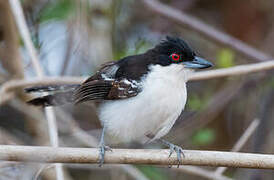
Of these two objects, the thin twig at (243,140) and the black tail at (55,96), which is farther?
the thin twig at (243,140)

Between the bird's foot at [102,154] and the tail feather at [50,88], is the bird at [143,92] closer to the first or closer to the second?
the tail feather at [50,88]

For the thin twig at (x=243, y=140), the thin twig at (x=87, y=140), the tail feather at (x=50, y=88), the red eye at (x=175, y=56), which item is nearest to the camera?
the red eye at (x=175, y=56)

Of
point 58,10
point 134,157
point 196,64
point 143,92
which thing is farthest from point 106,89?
point 58,10

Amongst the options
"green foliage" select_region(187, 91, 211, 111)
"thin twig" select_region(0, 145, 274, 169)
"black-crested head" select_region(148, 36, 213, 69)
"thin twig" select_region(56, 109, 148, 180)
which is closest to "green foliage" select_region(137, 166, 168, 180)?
"thin twig" select_region(56, 109, 148, 180)

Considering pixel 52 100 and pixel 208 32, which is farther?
pixel 208 32

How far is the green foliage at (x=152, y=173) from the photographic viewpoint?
4.59 m

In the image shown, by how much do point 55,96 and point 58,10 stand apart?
4.26 ft

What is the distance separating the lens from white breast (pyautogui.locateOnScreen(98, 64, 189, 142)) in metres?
3.19

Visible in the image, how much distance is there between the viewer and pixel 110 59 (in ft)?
15.8

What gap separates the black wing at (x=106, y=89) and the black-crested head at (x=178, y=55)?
27 centimetres

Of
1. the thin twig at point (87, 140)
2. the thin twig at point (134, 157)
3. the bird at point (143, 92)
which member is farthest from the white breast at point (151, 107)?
the thin twig at point (87, 140)

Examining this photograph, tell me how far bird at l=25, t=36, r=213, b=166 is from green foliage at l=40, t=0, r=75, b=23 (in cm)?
115

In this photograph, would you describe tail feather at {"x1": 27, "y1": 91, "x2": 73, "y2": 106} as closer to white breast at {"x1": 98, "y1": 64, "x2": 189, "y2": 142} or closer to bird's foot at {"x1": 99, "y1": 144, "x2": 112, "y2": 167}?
white breast at {"x1": 98, "y1": 64, "x2": 189, "y2": 142}

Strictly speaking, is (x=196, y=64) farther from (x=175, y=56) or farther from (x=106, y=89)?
(x=106, y=89)
